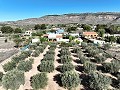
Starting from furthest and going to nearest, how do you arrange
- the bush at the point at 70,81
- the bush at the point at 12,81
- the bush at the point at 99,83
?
the bush at the point at 70,81 < the bush at the point at 12,81 < the bush at the point at 99,83

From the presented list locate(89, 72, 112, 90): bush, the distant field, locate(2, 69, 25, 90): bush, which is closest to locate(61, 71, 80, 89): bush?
locate(89, 72, 112, 90): bush

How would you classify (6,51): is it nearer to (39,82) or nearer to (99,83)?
(39,82)

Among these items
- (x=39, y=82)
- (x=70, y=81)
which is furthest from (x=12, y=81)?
(x=70, y=81)

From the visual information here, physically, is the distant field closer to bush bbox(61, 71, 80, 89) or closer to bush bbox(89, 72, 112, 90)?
bush bbox(61, 71, 80, 89)

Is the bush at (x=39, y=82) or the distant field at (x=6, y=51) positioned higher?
the bush at (x=39, y=82)

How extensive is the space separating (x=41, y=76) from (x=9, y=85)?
129 inches

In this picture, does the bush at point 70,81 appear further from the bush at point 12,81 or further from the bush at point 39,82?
the bush at point 12,81

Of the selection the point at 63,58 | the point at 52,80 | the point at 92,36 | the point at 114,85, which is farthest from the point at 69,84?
the point at 92,36

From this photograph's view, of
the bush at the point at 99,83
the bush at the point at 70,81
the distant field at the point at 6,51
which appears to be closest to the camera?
the bush at the point at 99,83

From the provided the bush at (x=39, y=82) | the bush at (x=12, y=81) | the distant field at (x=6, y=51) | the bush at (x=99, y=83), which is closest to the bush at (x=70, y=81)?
the bush at (x=99, y=83)

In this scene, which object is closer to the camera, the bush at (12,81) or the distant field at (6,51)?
the bush at (12,81)

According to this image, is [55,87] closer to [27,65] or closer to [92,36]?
[27,65]

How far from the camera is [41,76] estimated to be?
69.3ft

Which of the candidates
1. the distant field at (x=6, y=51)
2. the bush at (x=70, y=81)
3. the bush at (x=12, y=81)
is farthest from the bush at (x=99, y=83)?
the distant field at (x=6, y=51)
